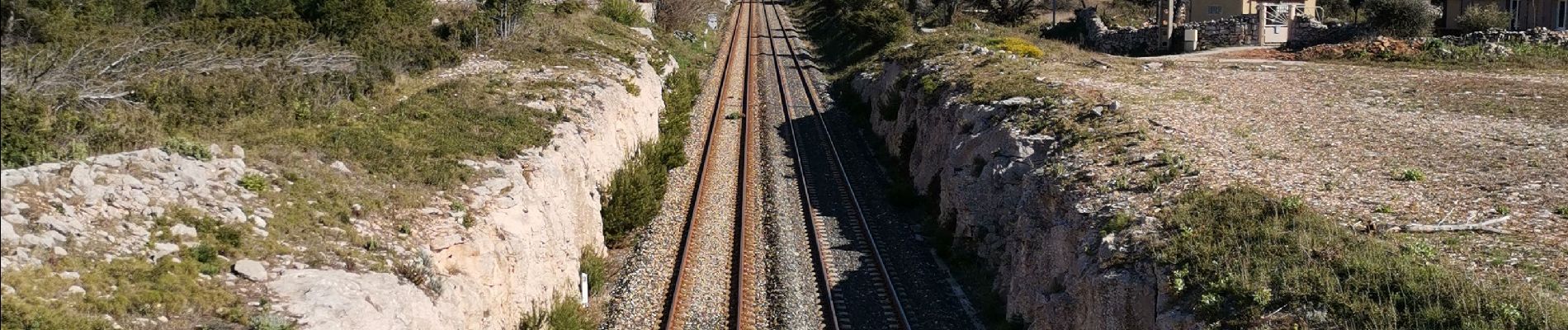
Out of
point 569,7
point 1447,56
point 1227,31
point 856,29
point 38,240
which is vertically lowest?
point 38,240

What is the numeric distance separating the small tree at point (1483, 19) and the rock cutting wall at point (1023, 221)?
60.3 feet

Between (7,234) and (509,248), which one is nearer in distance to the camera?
(7,234)

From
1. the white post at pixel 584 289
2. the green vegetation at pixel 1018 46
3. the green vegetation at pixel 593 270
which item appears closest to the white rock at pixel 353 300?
the white post at pixel 584 289

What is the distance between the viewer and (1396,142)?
19172mm

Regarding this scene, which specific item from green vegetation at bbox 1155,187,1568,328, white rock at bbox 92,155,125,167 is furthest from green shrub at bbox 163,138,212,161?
green vegetation at bbox 1155,187,1568,328

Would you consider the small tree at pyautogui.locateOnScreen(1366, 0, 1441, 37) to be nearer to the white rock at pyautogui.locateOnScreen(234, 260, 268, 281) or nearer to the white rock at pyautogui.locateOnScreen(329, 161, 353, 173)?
the white rock at pyautogui.locateOnScreen(329, 161, 353, 173)

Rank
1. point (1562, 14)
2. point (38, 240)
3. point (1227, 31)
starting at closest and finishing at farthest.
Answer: point (38, 240)
point (1562, 14)
point (1227, 31)

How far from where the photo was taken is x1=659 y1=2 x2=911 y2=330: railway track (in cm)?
1791

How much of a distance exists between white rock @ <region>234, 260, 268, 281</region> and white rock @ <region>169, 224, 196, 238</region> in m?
0.59

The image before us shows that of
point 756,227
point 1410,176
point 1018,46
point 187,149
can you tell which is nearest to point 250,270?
point 187,149

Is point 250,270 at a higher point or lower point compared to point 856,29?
lower

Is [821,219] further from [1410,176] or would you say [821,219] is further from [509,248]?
[1410,176]

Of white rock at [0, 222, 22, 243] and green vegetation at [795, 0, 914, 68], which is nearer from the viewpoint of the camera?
white rock at [0, 222, 22, 243]

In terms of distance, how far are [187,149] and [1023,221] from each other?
39.7 feet
